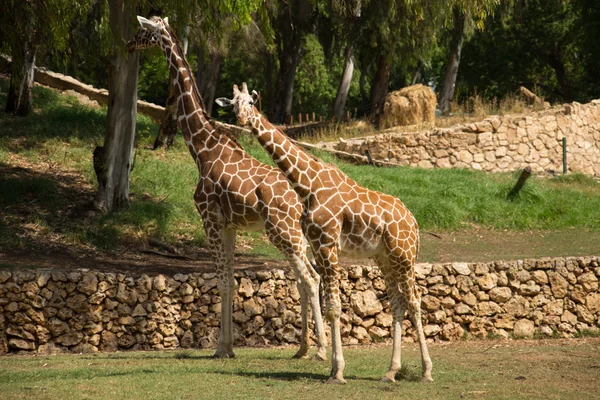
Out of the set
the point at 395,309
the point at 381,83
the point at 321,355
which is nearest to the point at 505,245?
the point at 321,355

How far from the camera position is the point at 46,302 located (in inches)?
492

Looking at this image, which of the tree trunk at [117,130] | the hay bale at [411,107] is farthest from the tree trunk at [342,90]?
→ the tree trunk at [117,130]

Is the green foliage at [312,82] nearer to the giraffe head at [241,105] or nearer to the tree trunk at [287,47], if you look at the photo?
the tree trunk at [287,47]

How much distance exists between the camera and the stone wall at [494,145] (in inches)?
1014

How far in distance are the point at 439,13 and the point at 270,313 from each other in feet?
26.4

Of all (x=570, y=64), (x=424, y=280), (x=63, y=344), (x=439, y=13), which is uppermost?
(x=570, y=64)

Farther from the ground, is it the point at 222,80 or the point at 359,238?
the point at 222,80

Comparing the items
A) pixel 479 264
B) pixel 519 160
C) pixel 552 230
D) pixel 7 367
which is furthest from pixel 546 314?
pixel 519 160

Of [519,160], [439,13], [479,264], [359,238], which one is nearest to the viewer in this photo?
[359,238]

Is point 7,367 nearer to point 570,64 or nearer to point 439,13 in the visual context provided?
point 439,13

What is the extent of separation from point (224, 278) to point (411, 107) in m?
17.0

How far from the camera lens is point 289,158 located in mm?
9969

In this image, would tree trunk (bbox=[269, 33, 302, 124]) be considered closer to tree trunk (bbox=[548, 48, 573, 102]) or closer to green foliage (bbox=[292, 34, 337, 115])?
green foliage (bbox=[292, 34, 337, 115])

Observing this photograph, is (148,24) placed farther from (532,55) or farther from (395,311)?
(532,55)
